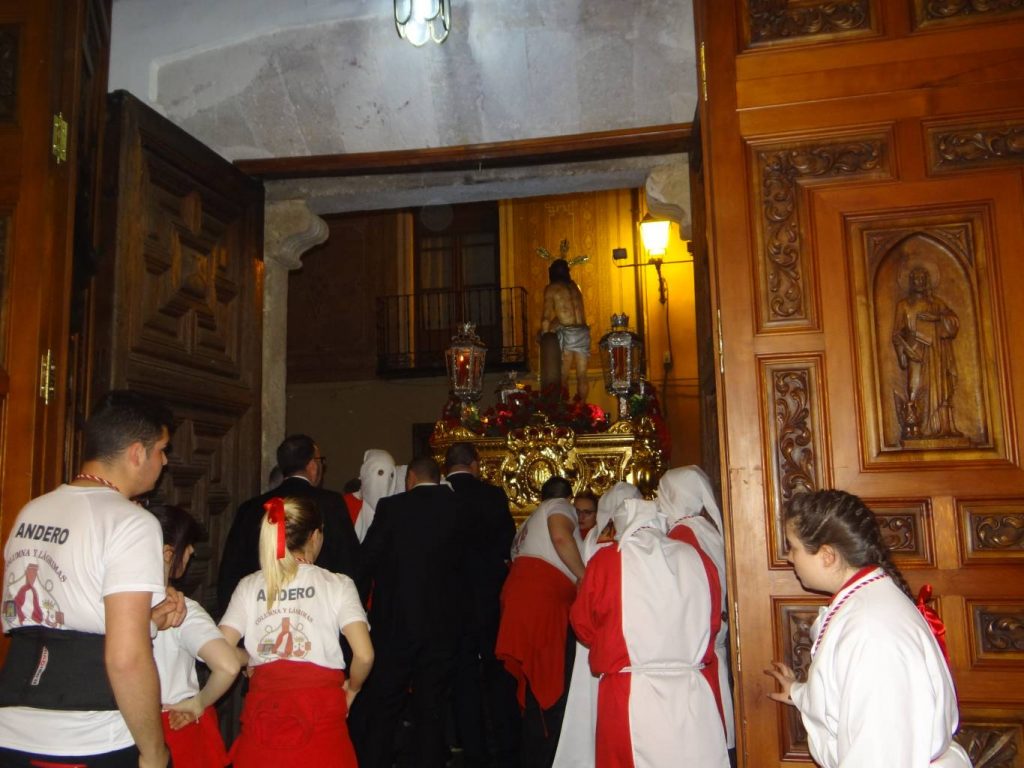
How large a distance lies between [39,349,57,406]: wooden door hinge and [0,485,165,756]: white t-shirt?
0.93m

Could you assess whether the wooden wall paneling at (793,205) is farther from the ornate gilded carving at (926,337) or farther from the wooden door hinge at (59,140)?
the wooden door hinge at (59,140)

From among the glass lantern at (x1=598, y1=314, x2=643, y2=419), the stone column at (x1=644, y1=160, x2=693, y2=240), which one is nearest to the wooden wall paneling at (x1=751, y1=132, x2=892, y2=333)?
the stone column at (x1=644, y1=160, x2=693, y2=240)

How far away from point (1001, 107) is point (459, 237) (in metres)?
12.1

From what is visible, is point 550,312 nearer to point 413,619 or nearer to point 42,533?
point 413,619

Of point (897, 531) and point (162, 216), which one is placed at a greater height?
point (162, 216)

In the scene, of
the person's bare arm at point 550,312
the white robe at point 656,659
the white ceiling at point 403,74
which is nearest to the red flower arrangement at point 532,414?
the person's bare arm at point 550,312

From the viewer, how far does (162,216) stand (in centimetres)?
421

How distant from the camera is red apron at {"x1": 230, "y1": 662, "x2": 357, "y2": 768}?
112 inches

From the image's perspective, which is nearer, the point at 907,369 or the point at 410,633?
the point at 907,369

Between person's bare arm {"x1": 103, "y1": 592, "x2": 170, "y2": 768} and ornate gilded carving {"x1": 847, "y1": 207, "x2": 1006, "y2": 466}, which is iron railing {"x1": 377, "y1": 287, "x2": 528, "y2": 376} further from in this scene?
person's bare arm {"x1": 103, "y1": 592, "x2": 170, "y2": 768}

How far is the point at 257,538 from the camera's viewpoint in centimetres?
411

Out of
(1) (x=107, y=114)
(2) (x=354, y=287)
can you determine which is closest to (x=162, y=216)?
(1) (x=107, y=114)

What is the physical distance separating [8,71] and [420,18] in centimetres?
186

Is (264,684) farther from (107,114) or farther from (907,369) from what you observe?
(107,114)
